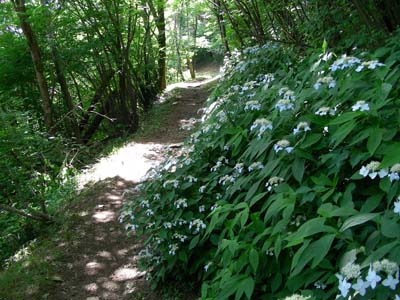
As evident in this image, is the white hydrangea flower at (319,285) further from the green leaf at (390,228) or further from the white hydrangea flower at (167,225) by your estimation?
the white hydrangea flower at (167,225)

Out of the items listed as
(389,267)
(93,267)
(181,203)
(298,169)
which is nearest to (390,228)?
(389,267)

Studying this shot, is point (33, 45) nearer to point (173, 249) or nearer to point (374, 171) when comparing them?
point (173, 249)

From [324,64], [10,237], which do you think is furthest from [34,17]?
[324,64]

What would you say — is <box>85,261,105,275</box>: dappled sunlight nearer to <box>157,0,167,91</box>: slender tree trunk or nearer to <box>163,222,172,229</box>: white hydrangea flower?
<box>163,222,172,229</box>: white hydrangea flower

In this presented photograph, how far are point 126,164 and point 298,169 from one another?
6788mm

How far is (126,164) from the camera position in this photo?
28.0ft

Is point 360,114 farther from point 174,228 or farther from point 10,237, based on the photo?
point 10,237

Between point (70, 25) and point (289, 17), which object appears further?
point (70, 25)

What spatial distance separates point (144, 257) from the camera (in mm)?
3939

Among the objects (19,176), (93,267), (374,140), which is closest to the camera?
(374,140)

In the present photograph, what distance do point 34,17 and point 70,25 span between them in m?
1.83

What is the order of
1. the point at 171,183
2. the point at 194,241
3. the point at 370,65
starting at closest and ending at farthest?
the point at 370,65
the point at 194,241
the point at 171,183

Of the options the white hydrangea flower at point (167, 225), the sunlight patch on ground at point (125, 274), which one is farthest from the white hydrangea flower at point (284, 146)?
the sunlight patch on ground at point (125, 274)

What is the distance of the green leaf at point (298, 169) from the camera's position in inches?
81.4
